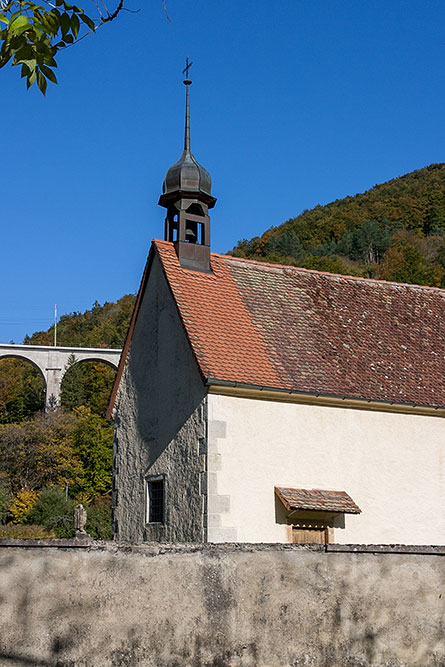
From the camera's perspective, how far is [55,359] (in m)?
60.3

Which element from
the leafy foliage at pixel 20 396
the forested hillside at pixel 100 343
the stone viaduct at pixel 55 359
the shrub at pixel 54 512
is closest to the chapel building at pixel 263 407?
the forested hillside at pixel 100 343

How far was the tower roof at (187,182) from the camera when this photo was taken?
1692cm

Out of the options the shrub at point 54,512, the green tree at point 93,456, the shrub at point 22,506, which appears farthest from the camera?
the green tree at point 93,456

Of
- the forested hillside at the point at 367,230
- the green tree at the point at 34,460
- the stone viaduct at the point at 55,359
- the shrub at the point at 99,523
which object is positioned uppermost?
the forested hillside at the point at 367,230

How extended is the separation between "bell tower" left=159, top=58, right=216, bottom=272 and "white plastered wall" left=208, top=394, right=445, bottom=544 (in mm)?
4179

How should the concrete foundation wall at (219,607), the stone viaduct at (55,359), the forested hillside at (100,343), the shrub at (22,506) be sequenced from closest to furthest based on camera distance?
the concrete foundation wall at (219,607) < the shrub at (22,506) < the forested hillside at (100,343) < the stone viaduct at (55,359)

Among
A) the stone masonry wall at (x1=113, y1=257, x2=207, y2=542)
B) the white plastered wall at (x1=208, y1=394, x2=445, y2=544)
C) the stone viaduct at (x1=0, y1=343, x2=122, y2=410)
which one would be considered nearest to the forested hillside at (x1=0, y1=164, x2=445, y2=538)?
the stone viaduct at (x1=0, y1=343, x2=122, y2=410)

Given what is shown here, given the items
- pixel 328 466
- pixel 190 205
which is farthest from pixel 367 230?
pixel 328 466

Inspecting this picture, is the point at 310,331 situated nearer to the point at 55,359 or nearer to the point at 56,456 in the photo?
the point at 56,456

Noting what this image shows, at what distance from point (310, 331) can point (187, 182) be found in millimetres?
4224

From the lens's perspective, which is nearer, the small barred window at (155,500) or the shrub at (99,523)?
the small barred window at (155,500)

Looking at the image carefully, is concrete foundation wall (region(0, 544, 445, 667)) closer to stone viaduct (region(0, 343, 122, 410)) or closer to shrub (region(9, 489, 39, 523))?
shrub (region(9, 489, 39, 523))

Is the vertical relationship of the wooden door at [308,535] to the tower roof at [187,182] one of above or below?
below

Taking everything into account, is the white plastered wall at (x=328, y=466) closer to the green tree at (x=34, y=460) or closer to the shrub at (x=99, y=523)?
the shrub at (x=99, y=523)
